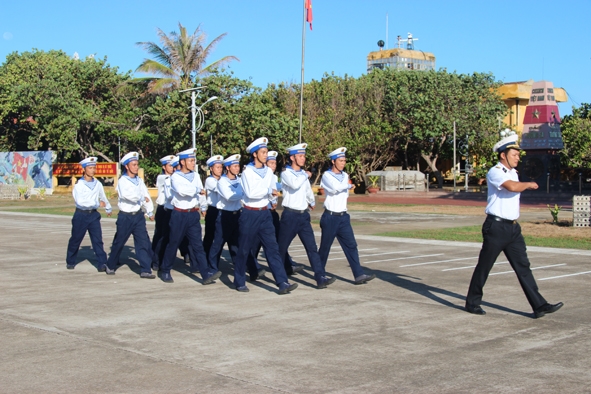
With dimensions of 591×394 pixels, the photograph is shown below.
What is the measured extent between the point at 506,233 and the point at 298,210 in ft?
10.3

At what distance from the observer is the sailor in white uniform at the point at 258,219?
9492 mm

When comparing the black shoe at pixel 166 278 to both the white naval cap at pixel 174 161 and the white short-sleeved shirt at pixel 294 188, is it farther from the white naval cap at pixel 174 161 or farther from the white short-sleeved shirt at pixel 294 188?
the white naval cap at pixel 174 161

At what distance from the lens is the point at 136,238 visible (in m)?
11.2

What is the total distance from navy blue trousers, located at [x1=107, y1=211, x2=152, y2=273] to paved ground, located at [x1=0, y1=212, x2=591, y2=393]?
31 cm

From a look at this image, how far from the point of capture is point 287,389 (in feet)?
17.6

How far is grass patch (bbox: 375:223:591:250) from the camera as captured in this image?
15832mm

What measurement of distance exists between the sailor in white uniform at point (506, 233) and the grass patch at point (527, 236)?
309 inches

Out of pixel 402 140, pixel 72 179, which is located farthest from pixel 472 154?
pixel 72 179

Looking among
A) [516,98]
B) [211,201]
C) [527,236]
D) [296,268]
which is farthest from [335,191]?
[516,98]

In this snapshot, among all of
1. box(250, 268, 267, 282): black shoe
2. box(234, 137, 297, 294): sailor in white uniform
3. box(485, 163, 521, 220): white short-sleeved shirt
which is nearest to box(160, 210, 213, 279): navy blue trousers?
box(250, 268, 267, 282): black shoe

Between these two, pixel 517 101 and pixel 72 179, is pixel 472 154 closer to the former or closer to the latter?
pixel 517 101

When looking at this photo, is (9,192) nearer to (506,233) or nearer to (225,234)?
(225,234)

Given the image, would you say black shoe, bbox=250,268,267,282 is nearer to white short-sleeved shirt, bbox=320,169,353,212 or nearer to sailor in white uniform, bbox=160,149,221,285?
sailor in white uniform, bbox=160,149,221,285

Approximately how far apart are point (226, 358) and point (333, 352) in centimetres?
93
